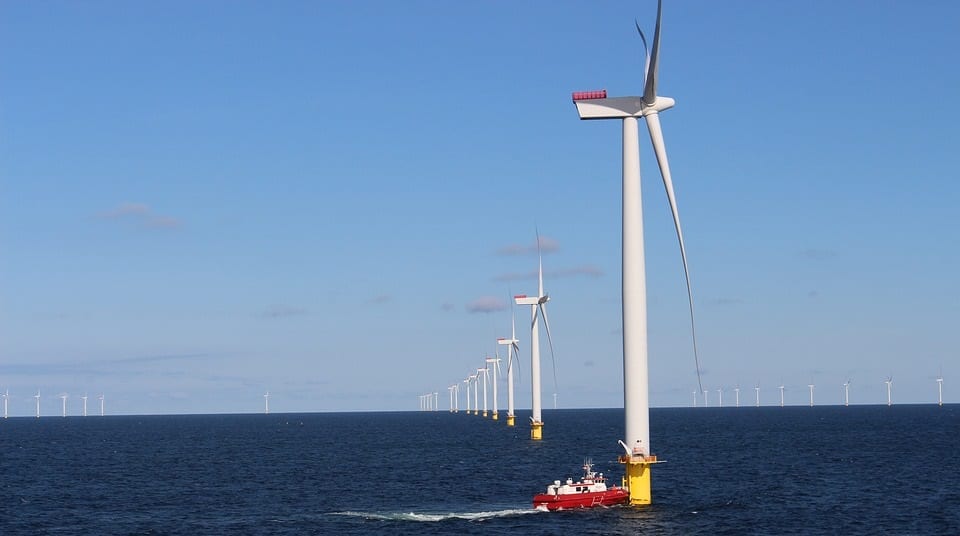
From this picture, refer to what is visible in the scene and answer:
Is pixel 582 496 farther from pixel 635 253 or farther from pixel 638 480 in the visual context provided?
pixel 635 253

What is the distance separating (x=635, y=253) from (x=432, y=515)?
3357 cm

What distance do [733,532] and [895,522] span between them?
19.2m

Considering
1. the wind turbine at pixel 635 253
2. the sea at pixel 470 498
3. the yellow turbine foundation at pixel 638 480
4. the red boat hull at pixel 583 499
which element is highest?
the wind turbine at pixel 635 253

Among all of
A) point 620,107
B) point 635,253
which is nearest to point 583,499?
point 635,253

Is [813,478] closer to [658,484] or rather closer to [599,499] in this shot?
[658,484]

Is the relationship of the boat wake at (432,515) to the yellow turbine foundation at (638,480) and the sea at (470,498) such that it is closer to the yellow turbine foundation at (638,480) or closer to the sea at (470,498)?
the sea at (470,498)

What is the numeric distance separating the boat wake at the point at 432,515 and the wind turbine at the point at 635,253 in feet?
50.4

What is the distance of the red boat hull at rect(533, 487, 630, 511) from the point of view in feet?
345

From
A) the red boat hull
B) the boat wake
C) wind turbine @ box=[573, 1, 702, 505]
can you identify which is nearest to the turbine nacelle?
wind turbine @ box=[573, 1, 702, 505]

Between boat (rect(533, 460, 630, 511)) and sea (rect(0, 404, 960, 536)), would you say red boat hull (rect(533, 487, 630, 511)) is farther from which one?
sea (rect(0, 404, 960, 536))

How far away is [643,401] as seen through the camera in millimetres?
94438

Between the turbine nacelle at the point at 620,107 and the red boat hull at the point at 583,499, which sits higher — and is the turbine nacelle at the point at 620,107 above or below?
above

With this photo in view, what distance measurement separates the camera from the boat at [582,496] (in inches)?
4149

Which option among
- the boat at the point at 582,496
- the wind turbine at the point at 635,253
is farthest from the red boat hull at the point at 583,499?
the wind turbine at the point at 635,253
